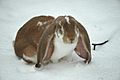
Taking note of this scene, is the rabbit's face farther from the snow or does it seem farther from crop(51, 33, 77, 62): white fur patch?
the snow

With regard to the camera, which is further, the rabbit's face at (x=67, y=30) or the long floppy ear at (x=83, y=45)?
the long floppy ear at (x=83, y=45)

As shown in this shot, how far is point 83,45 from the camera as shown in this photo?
170cm

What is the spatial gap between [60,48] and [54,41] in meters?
0.05

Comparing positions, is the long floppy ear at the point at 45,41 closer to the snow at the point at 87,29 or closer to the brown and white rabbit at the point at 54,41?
the brown and white rabbit at the point at 54,41

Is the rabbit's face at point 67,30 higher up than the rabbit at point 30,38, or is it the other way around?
the rabbit's face at point 67,30

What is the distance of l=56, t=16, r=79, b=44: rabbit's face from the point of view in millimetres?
1525

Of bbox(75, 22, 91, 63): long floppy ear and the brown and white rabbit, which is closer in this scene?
the brown and white rabbit

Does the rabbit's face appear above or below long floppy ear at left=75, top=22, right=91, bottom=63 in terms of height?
above

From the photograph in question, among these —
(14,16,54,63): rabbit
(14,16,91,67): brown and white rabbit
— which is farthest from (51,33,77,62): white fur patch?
(14,16,54,63): rabbit

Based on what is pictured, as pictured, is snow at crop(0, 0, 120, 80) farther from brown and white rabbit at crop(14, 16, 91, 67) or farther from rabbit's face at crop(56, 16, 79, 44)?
rabbit's face at crop(56, 16, 79, 44)

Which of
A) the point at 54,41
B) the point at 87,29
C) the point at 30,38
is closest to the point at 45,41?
the point at 54,41

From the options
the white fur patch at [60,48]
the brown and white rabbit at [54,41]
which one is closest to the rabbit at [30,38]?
the brown and white rabbit at [54,41]

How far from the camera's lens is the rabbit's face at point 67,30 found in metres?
1.53

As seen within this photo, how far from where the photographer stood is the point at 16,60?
1.79 meters
